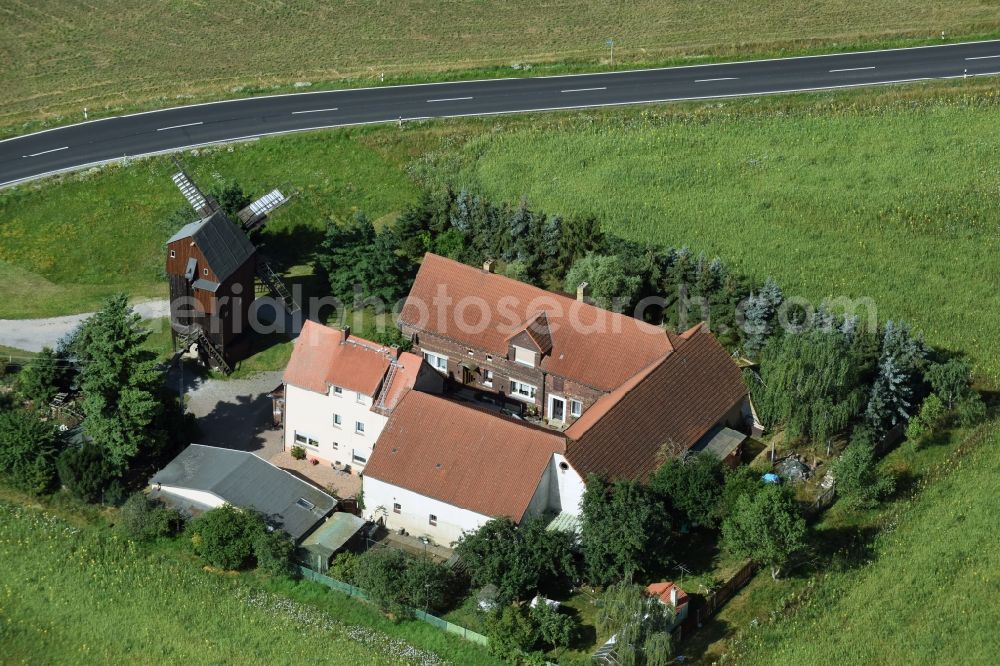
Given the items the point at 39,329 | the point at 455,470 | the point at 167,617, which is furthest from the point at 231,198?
the point at 167,617

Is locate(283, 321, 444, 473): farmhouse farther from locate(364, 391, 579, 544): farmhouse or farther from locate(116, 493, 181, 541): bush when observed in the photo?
locate(116, 493, 181, 541): bush

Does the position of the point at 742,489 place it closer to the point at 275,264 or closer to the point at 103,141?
the point at 275,264

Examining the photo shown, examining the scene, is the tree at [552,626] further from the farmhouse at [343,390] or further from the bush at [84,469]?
the bush at [84,469]

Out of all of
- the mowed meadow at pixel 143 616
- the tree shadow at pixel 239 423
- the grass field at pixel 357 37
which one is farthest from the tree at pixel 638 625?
the grass field at pixel 357 37

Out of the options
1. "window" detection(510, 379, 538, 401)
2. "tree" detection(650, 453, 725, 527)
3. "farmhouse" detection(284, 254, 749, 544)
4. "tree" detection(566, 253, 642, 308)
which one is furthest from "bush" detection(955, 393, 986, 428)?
"window" detection(510, 379, 538, 401)

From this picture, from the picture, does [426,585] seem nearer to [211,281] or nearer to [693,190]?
[211,281]

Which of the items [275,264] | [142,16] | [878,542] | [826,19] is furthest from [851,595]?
[142,16]
